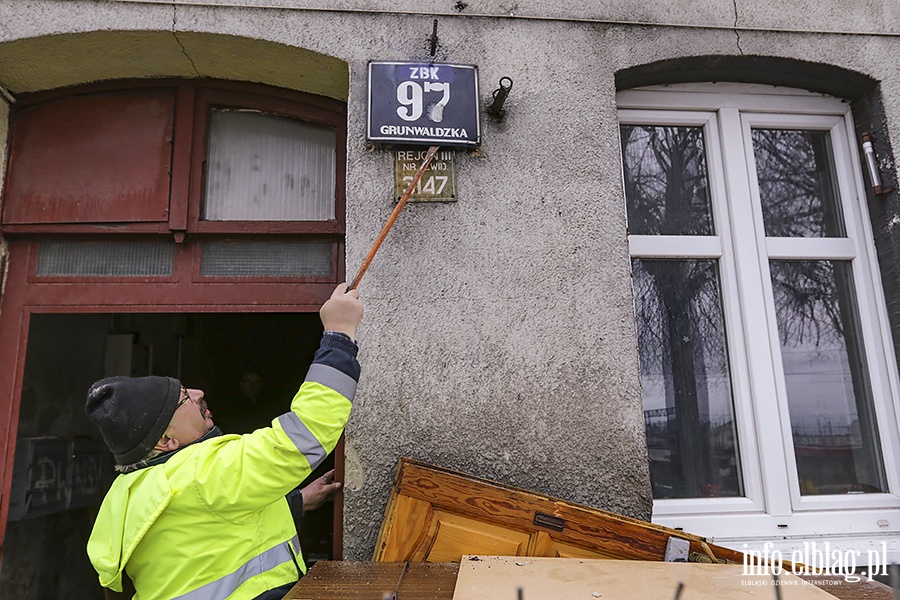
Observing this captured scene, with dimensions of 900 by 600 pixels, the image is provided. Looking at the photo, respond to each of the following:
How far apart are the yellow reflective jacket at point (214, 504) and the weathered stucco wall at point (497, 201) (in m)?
→ 0.69

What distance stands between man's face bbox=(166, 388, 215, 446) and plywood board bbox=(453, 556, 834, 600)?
996mm

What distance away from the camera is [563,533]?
2191 millimetres

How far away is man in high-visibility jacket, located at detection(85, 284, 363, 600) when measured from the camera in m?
1.77

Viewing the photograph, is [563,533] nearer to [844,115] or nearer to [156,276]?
[156,276]

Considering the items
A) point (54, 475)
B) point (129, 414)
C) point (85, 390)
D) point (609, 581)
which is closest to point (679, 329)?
point (609, 581)

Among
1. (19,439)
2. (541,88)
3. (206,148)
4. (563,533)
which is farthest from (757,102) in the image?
(19,439)

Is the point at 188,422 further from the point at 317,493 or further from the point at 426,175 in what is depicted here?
the point at 426,175

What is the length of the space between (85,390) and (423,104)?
2934 millimetres

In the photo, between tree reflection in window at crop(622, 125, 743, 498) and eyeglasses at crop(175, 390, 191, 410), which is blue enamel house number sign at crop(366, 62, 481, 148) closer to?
tree reflection in window at crop(622, 125, 743, 498)

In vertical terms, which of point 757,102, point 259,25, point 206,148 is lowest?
point 206,148

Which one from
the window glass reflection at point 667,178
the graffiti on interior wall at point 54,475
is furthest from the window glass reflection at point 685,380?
the graffiti on interior wall at point 54,475

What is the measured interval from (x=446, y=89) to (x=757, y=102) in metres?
1.73

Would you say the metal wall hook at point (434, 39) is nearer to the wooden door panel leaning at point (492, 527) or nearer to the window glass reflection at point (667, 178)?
the window glass reflection at point (667, 178)

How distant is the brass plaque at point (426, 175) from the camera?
2736 millimetres
